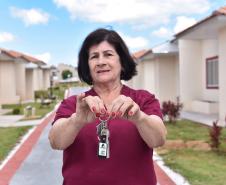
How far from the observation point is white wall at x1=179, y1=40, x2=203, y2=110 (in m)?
20.5

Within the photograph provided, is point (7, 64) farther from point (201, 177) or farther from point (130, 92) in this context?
point (130, 92)

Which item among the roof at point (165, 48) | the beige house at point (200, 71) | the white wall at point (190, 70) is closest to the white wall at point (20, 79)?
the roof at point (165, 48)

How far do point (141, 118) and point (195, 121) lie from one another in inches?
556

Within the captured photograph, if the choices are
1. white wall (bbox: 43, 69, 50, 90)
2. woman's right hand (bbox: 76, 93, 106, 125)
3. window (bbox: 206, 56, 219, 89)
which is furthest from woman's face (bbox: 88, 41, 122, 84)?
white wall (bbox: 43, 69, 50, 90)

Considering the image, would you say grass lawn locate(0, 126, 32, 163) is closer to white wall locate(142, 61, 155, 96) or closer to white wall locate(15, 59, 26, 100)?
white wall locate(142, 61, 155, 96)

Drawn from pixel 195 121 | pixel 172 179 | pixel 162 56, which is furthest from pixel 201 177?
pixel 162 56

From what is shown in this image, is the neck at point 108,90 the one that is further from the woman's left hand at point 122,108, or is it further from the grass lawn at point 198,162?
the grass lawn at point 198,162

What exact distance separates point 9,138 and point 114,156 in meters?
10.9

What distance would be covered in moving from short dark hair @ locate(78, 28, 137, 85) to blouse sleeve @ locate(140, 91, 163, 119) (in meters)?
0.19

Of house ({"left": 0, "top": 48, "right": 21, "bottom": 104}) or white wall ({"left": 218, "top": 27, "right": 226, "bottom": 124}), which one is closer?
white wall ({"left": 218, "top": 27, "right": 226, "bottom": 124})

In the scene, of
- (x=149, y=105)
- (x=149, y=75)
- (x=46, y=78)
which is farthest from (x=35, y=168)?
(x=46, y=78)

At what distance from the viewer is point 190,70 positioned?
20.6 metres

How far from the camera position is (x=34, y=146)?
36.0 ft

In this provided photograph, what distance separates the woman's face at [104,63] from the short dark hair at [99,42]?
0.03 m
